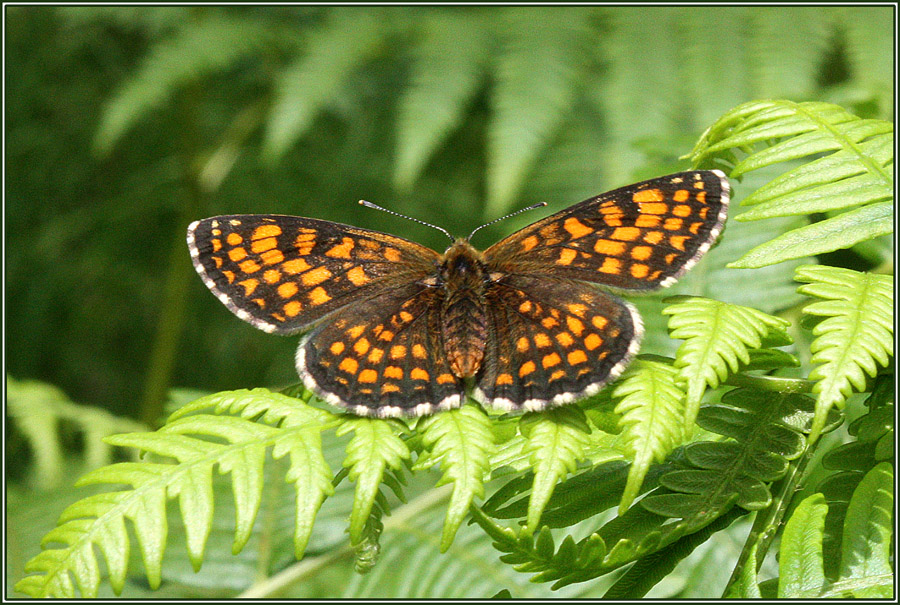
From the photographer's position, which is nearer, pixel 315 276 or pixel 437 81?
pixel 315 276

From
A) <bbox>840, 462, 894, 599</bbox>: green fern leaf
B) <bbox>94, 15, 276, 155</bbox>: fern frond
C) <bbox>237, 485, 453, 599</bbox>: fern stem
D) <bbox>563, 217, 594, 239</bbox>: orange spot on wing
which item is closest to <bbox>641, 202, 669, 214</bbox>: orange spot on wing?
<bbox>563, 217, 594, 239</bbox>: orange spot on wing

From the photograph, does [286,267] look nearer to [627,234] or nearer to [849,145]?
[627,234]

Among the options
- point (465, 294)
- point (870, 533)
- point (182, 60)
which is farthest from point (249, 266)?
point (182, 60)

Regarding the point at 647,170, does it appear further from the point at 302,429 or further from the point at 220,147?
the point at 220,147

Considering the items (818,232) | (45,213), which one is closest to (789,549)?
(818,232)

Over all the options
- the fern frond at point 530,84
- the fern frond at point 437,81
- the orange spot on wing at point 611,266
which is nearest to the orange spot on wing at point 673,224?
the orange spot on wing at point 611,266
